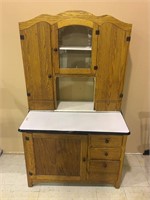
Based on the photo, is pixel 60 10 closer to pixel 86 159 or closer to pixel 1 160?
pixel 86 159

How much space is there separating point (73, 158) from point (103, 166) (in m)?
0.29

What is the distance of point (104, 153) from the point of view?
170 cm

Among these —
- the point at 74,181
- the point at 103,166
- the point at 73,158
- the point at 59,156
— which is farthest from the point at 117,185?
the point at 59,156

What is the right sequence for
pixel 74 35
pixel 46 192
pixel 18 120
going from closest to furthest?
1. pixel 74 35
2. pixel 46 192
3. pixel 18 120

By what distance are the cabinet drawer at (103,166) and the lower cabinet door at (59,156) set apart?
0.24ft

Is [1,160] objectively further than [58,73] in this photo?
Yes

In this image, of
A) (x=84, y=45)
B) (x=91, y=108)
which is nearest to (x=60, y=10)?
(x=84, y=45)

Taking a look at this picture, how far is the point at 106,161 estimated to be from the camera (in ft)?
5.68

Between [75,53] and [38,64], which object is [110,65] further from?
[38,64]

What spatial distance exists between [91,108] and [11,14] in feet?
3.90

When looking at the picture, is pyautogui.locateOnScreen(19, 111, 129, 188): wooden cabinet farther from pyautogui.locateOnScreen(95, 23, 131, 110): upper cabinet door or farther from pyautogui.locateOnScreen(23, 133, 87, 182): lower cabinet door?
pyautogui.locateOnScreen(95, 23, 131, 110): upper cabinet door

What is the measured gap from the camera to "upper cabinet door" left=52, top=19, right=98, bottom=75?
1611mm

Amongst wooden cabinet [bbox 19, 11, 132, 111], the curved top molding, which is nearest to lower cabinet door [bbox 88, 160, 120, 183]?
wooden cabinet [bbox 19, 11, 132, 111]

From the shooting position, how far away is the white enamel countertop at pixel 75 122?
1.60 m
